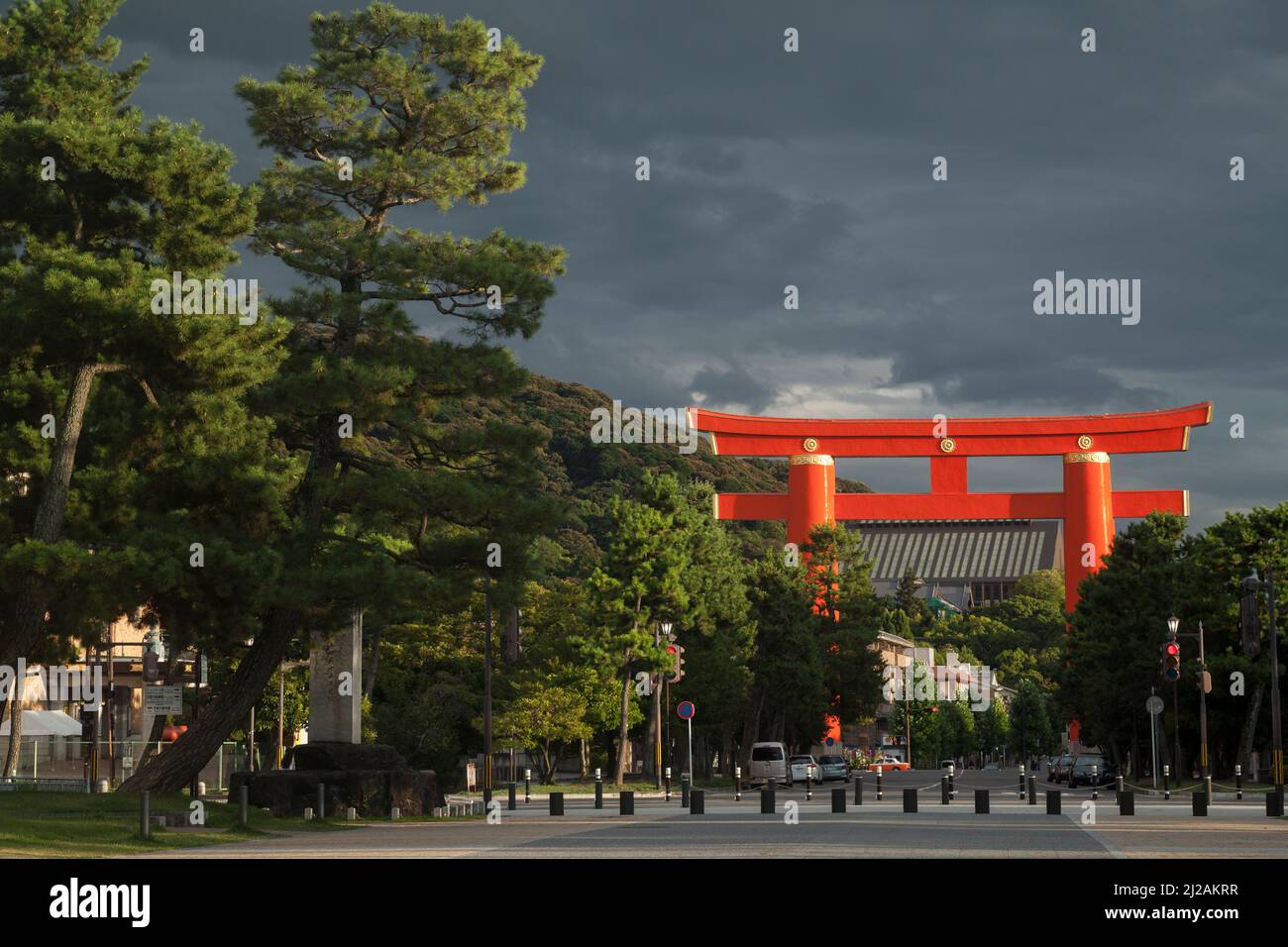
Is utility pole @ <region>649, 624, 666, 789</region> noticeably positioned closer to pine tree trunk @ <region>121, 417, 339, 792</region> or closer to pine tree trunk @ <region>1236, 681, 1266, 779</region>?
pine tree trunk @ <region>1236, 681, 1266, 779</region>

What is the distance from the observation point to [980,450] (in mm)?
80438

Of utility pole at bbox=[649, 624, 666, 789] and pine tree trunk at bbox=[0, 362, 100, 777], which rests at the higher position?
pine tree trunk at bbox=[0, 362, 100, 777]

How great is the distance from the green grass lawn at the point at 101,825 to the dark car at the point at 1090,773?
41324 mm

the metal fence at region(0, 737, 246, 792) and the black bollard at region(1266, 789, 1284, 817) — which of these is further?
the metal fence at region(0, 737, 246, 792)

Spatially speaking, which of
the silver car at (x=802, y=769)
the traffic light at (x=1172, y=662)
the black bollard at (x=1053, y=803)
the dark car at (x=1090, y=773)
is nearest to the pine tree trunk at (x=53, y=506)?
the black bollard at (x=1053, y=803)

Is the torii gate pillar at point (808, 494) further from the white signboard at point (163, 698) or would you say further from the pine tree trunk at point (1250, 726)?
the white signboard at point (163, 698)

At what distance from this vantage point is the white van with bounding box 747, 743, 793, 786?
64.7m

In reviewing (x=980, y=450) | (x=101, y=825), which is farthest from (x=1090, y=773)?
(x=101, y=825)

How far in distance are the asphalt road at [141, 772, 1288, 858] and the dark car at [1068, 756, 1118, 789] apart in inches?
1044

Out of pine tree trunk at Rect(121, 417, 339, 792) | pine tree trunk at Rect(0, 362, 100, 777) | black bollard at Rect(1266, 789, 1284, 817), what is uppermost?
pine tree trunk at Rect(0, 362, 100, 777)

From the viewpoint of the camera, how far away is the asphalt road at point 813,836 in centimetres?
2156

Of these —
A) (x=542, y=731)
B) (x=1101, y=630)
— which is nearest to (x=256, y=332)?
(x=542, y=731)

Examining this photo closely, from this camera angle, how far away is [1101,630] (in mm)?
66125

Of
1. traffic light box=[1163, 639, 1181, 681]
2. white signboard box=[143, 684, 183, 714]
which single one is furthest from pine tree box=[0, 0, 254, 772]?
traffic light box=[1163, 639, 1181, 681]
